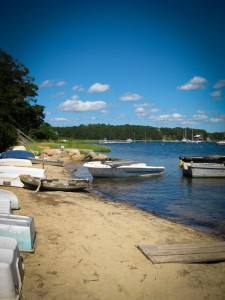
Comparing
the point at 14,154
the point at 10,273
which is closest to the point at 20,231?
the point at 10,273

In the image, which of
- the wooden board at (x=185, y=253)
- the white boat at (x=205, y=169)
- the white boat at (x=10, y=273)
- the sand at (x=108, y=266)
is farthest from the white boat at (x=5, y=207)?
the white boat at (x=205, y=169)

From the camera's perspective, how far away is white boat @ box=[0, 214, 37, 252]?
620 cm

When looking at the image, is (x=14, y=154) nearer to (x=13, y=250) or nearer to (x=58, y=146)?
(x=13, y=250)

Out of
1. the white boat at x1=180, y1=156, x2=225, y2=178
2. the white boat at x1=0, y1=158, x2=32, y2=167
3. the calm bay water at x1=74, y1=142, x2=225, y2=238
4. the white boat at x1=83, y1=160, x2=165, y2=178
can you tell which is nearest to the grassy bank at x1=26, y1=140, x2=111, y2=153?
the white boat at x1=0, y1=158, x2=32, y2=167

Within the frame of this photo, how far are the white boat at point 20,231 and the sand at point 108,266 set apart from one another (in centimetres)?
24

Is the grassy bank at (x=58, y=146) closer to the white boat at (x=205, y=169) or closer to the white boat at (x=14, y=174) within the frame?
the white boat at (x=14, y=174)

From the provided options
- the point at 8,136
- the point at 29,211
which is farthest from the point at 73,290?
the point at 8,136

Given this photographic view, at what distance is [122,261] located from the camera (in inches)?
258

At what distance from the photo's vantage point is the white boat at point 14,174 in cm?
1514

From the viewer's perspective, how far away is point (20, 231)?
6.29 metres

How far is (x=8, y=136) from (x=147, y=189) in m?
20.6

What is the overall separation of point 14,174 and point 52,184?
8.71 feet

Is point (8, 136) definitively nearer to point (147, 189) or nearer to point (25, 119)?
point (147, 189)

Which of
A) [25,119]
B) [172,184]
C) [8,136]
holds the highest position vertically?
[25,119]
